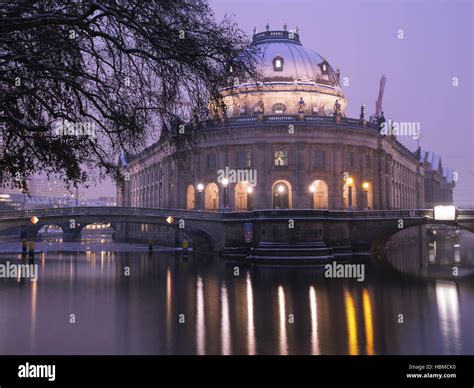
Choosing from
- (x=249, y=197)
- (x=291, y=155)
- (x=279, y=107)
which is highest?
(x=279, y=107)

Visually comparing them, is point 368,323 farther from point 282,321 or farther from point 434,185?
point 434,185

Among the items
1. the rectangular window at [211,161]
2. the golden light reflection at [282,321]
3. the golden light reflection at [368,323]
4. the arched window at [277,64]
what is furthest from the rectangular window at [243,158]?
the golden light reflection at [368,323]

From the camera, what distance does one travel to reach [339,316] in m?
24.0

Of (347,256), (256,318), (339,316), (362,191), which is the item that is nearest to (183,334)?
(256,318)

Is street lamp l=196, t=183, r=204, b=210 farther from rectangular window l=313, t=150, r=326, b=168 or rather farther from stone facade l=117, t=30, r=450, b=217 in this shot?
rectangular window l=313, t=150, r=326, b=168

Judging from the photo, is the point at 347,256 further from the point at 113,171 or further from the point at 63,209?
the point at 113,171

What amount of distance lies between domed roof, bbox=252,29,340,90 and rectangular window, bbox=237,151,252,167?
12282mm

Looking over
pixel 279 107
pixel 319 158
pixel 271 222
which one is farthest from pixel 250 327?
pixel 279 107

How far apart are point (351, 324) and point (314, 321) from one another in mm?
1516

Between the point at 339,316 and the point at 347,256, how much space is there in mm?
32840

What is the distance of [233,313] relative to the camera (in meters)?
24.6

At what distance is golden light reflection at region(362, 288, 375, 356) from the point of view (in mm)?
18234

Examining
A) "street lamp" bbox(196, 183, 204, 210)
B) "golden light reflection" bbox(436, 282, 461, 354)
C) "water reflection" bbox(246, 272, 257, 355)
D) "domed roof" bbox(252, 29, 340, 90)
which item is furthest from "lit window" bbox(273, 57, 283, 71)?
"water reflection" bbox(246, 272, 257, 355)
